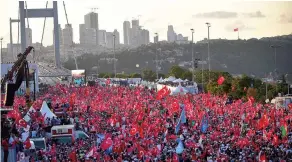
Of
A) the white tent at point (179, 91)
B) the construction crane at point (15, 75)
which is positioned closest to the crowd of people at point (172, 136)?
the construction crane at point (15, 75)

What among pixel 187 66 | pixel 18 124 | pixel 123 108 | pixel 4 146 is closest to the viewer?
pixel 4 146

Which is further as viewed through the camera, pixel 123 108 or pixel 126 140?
pixel 123 108

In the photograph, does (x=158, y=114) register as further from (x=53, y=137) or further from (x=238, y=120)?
(x=53, y=137)

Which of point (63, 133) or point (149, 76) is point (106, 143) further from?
point (149, 76)

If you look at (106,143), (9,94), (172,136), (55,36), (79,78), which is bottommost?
(172,136)

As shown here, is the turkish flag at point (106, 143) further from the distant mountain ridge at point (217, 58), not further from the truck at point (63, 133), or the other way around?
the distant mountain ridge at point (217, 58)

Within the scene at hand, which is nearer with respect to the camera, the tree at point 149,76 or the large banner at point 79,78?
the large banner at point 79,78

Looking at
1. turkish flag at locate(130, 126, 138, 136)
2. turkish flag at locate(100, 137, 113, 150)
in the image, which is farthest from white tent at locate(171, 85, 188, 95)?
turkish flag at locate(100, 137, 113, 150)

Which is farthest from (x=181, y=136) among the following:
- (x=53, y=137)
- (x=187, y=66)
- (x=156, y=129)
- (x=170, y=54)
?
(x=170, y=54)

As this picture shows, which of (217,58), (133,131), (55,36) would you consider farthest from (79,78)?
(217,58)
